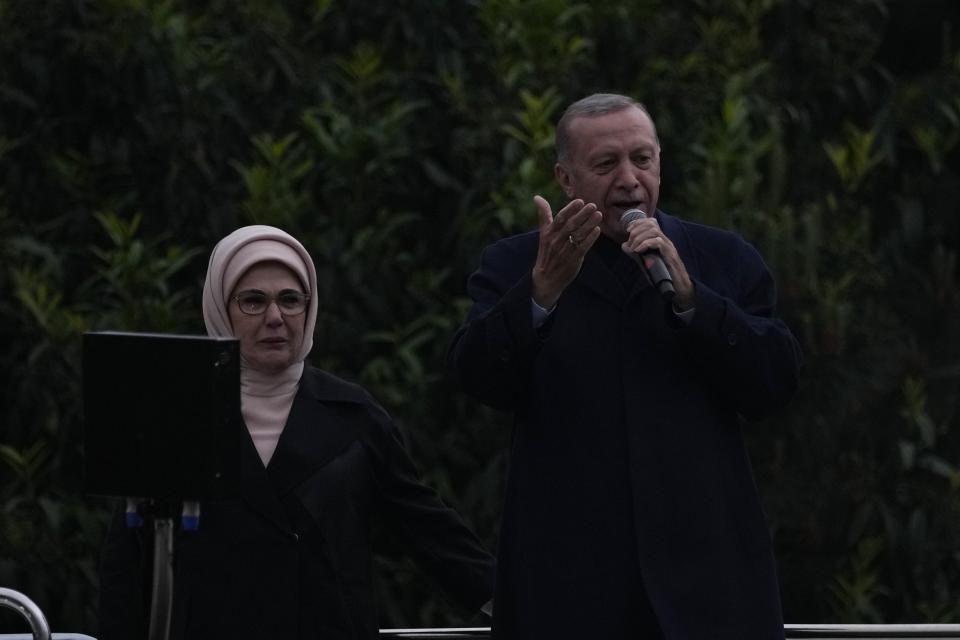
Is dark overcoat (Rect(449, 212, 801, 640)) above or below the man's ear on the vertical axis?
below

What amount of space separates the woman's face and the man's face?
572 millimetres

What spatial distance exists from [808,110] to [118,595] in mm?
3939

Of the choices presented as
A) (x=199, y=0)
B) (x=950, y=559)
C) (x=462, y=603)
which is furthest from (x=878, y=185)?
(x=462, y=603)

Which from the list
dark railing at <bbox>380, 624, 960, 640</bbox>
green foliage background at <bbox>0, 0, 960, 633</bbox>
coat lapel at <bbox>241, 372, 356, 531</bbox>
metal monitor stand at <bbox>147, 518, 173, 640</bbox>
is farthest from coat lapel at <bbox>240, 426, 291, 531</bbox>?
green foliage background at <bbox>0, 0, 960, 633</bbox>

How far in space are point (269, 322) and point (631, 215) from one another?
0.71 meters

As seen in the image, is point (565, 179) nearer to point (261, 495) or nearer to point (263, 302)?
point (263, 302)

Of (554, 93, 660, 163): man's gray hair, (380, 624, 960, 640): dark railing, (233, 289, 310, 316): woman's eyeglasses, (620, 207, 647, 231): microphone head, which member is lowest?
(380, 624, 960, 640): dark railing

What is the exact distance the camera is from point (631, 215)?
3.30 m

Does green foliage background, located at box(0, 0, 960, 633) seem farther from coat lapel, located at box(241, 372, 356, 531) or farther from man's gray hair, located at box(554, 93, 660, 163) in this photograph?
man's gray hair, located at box(554, 93, 660, 163)

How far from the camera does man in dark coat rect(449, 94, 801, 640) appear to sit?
3.21 metres

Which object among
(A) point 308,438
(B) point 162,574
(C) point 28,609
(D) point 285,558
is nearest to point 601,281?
(A) point 308,438

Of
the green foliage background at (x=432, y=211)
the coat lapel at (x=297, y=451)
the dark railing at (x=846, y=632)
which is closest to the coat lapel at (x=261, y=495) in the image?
the coat lapel at (x=297, y=451)

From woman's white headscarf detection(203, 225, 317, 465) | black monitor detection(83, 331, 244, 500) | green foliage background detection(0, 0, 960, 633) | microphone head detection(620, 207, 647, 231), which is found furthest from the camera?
green foliage background detection(0, 0, 960, 633)

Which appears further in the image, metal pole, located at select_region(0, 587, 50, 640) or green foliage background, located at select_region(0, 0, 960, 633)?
green foliage background, located at select_region(0, 0, 960, 633)
